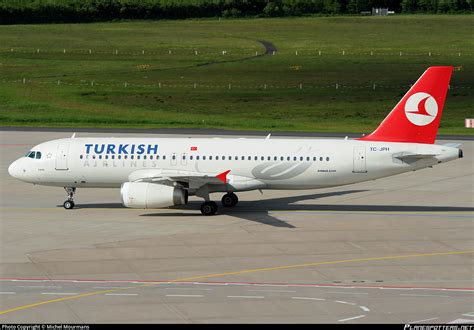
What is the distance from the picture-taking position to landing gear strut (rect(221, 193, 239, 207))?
57.1m

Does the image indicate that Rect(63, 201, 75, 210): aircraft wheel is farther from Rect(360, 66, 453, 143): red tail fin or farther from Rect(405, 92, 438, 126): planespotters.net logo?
Rect(405, 92, 438, 126): planespotters.net logo

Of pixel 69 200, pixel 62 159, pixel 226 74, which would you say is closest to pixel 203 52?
pixel 226 74

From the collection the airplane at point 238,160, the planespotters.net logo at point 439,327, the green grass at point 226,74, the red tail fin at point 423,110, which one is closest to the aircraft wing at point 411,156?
the airplane at point 238,160

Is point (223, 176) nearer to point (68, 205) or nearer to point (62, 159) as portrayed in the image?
point (62, 159)

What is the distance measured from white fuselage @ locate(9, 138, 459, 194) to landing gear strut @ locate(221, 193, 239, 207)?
6.81ft

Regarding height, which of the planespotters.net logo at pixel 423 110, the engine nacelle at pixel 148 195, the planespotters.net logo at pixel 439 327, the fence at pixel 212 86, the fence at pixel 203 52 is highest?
the planespotters.net logo at pixel 423 110

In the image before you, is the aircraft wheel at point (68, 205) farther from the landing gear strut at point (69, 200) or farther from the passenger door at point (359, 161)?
the passenger door at point (359, 161)

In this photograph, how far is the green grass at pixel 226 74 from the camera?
114m

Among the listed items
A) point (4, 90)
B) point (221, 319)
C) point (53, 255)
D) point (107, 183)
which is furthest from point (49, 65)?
point (221, 319)

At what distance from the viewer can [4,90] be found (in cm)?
13100

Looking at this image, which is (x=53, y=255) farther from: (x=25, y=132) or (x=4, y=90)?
(x=4, y=90)

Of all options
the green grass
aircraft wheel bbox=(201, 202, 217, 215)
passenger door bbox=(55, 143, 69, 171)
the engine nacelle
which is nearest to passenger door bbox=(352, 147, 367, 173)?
aircraft wheel bbox=(201, 202, 217, 215)

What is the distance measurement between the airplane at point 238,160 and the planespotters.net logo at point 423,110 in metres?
0.06

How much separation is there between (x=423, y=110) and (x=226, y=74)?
301 feet
